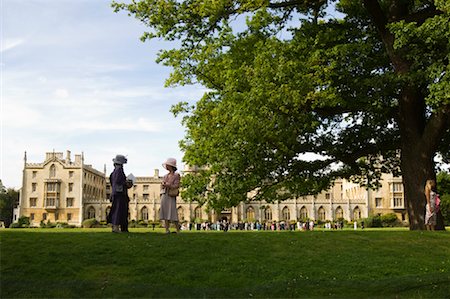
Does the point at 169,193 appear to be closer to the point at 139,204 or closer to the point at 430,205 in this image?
the point at 430,205

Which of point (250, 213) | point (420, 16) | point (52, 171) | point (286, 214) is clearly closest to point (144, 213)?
point (52, 171)

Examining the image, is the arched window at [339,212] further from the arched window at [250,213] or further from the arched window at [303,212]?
the arched window at [250,213]

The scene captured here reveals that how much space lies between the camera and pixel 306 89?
15.4 metres

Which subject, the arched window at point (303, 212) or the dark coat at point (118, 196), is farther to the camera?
the arched window at point (303, 212)

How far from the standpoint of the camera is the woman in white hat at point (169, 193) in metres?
11.6

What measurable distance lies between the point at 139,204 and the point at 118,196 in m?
80.8

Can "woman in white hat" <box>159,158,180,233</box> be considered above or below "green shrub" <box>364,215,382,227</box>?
above

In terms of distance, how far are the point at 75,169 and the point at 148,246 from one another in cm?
8593

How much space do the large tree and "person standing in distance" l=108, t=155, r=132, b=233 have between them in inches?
200

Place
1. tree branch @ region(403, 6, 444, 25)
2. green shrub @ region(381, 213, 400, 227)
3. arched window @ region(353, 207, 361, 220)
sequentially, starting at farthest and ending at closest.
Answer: arched window @ region(353, 207, 361, 220) < green shrub @ region(381, 213, 400, 227) < tree branch @ region(403, 6, 444, 25)

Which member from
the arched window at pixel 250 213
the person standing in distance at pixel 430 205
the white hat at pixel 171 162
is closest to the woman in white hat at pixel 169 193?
the white hat at pixel 171 162

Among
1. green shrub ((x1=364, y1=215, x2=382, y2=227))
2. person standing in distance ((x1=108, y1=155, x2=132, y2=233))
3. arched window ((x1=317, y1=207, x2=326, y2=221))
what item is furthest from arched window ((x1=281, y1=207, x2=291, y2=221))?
person standing in distance ((x1=108, y1=155, x2=132, y2=233))

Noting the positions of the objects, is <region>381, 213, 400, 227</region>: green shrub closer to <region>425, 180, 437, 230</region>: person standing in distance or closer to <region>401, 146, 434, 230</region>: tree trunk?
<region>401, 146, 434, 230</region>: tree trunk

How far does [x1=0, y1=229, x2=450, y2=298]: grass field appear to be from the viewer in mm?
8094
